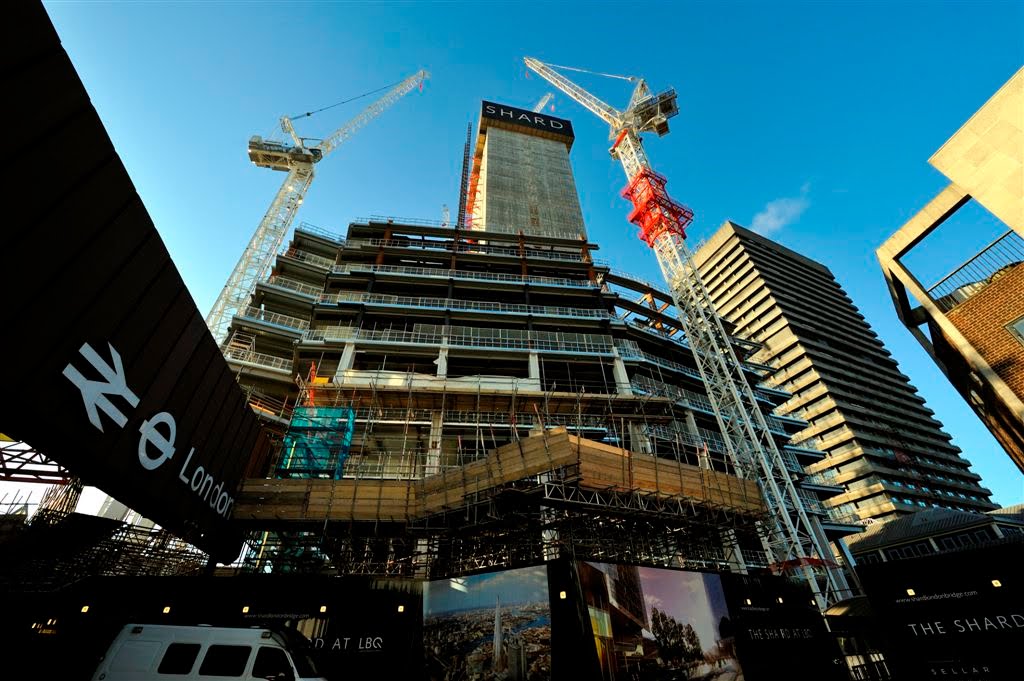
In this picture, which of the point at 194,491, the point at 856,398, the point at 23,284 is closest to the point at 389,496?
the point at 194,491

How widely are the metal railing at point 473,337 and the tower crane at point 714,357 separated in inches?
302

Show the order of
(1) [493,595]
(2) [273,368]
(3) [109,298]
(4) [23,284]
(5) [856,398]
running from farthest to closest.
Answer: (5) [856,398] < (2) [273,368] < (1) [493,595] < (3) [109,298] < (4) [23,284]

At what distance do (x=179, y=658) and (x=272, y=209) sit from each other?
5798cm

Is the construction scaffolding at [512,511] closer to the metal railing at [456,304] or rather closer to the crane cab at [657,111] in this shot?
the metal railing at [456,304]

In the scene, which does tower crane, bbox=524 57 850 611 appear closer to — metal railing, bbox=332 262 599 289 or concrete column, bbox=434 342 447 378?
metal railing, bbox=332 262 599 289

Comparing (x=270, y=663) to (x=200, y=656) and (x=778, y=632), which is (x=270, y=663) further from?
(x=778, y=632)

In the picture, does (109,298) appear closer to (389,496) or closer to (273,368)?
(389,496)

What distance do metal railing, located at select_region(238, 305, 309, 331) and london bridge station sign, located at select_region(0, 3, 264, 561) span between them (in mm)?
25161

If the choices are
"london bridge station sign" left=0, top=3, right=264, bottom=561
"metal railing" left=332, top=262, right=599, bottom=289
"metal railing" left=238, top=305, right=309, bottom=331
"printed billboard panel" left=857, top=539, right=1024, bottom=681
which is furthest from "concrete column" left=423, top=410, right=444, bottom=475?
"printed billboard panel" left=857, top=539, right=1024, bottom=681

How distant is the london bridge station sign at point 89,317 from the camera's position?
6465 mm

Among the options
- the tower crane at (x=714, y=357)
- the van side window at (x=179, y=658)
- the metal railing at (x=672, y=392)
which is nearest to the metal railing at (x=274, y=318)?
the metal railing at (x=672, y=392)

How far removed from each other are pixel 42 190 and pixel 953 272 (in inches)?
1086

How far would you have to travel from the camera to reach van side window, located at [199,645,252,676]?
8203 millimetres

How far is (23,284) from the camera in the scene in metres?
6.55
